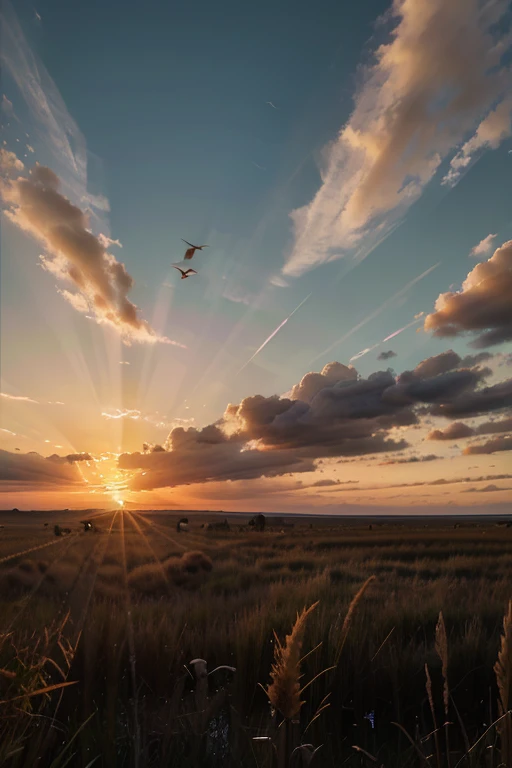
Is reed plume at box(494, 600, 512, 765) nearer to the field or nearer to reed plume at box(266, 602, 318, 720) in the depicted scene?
the field

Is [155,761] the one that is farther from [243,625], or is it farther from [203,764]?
[243,625]

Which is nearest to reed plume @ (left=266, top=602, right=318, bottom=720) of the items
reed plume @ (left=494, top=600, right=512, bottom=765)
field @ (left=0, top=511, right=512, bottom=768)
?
field @ (left=0, top=511, right=512, bottom=768)

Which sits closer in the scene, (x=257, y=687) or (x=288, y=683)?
(x=288, y=683)

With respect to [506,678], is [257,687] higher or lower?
lower

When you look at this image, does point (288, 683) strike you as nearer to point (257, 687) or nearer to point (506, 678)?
point (506, 678)

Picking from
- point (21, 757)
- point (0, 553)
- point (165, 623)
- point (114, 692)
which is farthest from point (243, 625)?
point (0, 553)

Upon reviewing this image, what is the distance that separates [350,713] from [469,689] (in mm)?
1605

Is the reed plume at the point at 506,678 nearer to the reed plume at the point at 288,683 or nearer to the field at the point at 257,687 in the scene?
the field at the point at 257,687

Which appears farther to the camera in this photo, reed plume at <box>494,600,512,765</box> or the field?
the field

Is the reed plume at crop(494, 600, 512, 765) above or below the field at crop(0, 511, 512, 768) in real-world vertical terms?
above

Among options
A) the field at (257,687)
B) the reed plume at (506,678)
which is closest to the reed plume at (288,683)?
the field at (257,687)

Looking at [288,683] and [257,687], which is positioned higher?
[288,683]

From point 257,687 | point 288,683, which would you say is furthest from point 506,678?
point 257,687

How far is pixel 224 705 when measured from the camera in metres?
4.24
